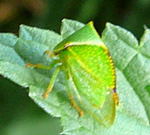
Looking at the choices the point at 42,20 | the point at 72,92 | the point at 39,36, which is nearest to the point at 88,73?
the point at 72,92

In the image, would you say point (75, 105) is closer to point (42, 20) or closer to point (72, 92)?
point (72, 92)

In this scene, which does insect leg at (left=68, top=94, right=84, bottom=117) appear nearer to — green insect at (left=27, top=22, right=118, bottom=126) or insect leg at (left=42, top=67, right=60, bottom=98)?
green insect at (left=27, top=22, right=118, bottom=126)

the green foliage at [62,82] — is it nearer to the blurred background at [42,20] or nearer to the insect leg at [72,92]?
the insect leg at [72,92]

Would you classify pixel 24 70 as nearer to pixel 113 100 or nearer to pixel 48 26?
A: pixel 113 100

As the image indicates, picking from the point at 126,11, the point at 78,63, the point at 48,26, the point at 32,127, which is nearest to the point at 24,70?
the point at 78,63

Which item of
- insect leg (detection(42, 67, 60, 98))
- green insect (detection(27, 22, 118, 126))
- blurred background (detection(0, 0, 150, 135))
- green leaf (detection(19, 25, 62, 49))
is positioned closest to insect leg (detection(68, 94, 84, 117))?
green insect (detection(27, 22, 118, 126))

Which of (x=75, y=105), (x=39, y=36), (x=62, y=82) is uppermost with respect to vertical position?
(x=39, y=36)
